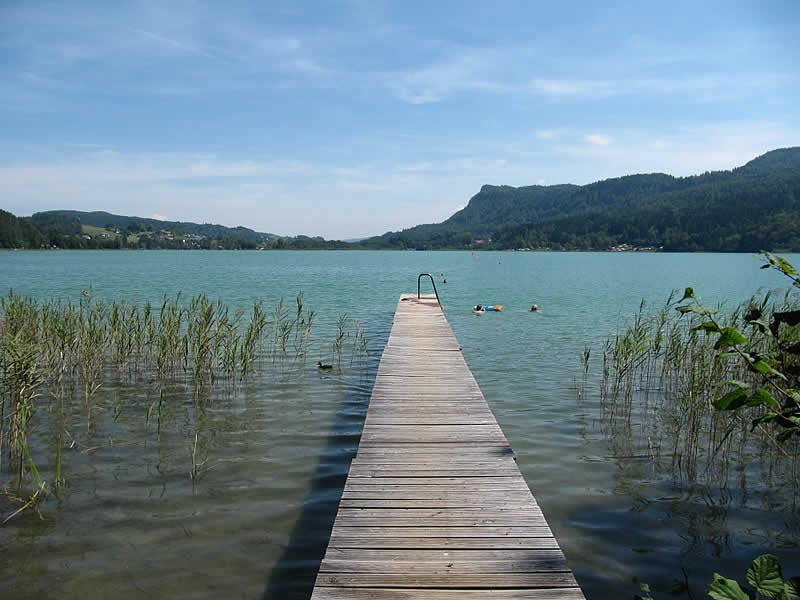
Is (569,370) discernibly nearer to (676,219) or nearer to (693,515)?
(693,515)

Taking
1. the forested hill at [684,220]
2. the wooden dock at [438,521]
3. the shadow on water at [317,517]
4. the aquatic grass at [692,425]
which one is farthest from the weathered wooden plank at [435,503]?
the forested hill at [684,220]

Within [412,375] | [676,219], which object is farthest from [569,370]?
[676,219]

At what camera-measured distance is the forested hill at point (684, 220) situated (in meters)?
98.1

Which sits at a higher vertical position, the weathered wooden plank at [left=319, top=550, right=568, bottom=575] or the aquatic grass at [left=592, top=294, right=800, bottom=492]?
the weathered wooden plank at [left=319, top=550, right=568, bottom=575]

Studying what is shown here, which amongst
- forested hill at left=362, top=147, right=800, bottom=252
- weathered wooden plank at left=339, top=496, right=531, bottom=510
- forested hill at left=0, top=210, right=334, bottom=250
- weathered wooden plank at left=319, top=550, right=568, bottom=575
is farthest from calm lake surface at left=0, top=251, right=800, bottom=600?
forested hill at left=0, top=210, right=334, bottom=250

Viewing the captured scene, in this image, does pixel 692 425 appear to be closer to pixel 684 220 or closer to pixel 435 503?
pixel 435 503

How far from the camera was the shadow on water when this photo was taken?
13.0 ft

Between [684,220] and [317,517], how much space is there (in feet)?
425

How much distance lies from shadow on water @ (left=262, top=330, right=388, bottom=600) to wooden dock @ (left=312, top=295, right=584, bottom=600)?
0.59m

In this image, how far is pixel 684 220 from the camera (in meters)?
118

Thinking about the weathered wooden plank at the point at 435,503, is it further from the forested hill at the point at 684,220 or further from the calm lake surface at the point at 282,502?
the forested hill at the point at 684,220

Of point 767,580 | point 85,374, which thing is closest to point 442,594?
Result: point 767,580

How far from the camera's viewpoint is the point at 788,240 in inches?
3376

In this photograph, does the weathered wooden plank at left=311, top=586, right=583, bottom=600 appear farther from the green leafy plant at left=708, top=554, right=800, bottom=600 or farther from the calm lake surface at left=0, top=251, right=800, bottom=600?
the calm lake surface at left=0, top=251, right=800, bottom=600
